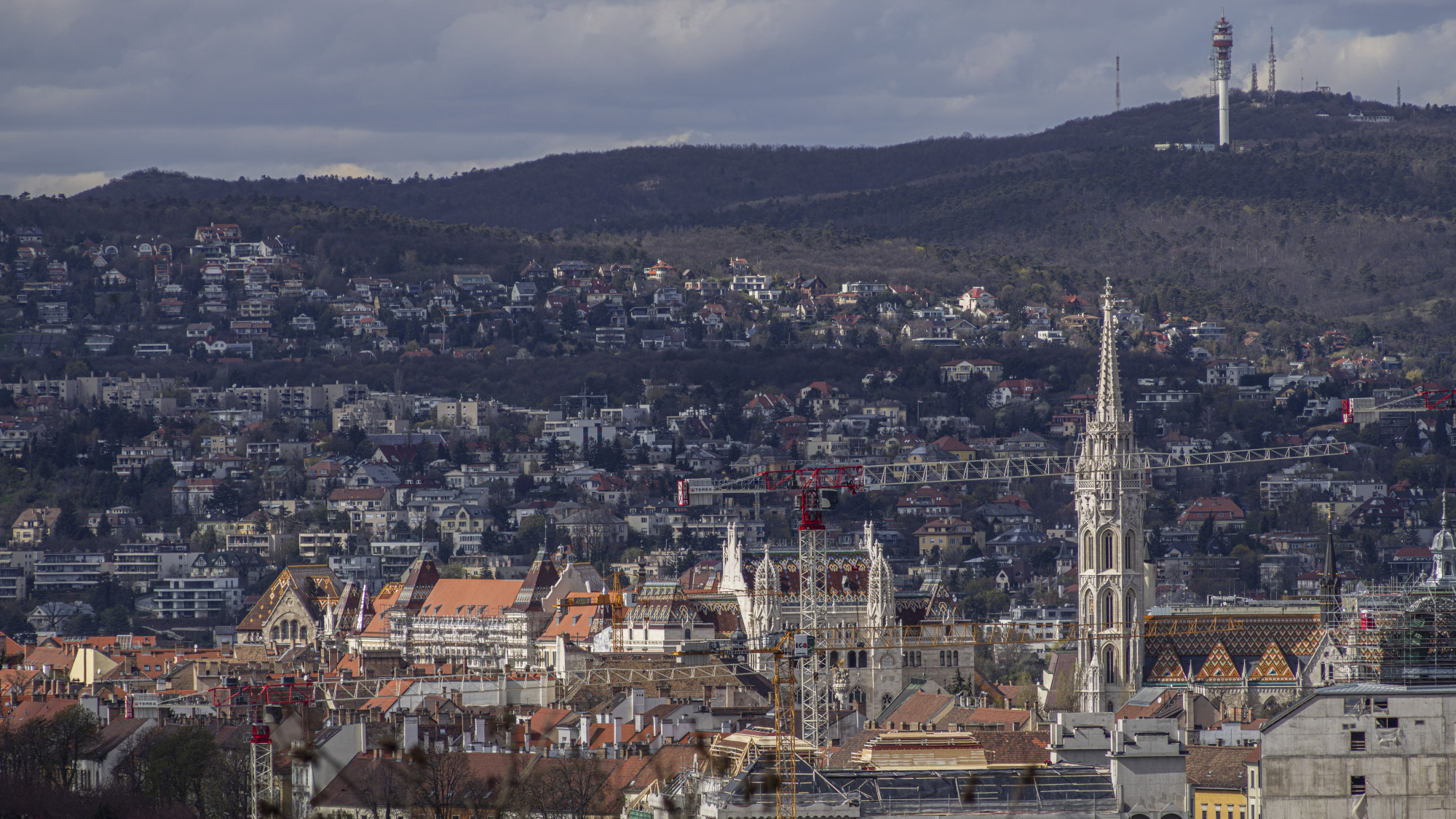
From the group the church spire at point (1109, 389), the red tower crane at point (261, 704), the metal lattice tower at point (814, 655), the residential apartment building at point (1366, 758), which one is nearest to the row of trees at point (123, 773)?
the red tower crane at point (261, 704)

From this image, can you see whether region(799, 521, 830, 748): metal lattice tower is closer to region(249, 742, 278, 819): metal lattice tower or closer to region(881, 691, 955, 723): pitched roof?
region(881, 691, 955, 723): pitched roof

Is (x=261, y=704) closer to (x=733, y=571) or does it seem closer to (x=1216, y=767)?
(x=733, y=571)

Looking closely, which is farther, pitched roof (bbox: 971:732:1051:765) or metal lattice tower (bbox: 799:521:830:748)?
metal lattice tower (bbox: 799:521:830:748)

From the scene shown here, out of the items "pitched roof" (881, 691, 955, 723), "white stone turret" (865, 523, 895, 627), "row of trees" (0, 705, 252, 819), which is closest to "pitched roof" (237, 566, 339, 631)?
"white stone turret" (865, 523, 895, 627)

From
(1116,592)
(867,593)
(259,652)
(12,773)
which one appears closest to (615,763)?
(12,773)

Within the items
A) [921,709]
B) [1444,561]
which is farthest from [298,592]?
[1444,561]

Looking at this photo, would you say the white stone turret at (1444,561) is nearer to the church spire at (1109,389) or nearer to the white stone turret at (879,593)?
the church spire at (1109,389)

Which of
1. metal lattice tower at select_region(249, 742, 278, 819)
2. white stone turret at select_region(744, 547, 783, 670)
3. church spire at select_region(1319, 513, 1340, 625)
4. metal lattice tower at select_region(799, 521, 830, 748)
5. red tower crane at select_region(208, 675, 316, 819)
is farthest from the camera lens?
white stone turret at select_region(744, 547, 783, 670)
